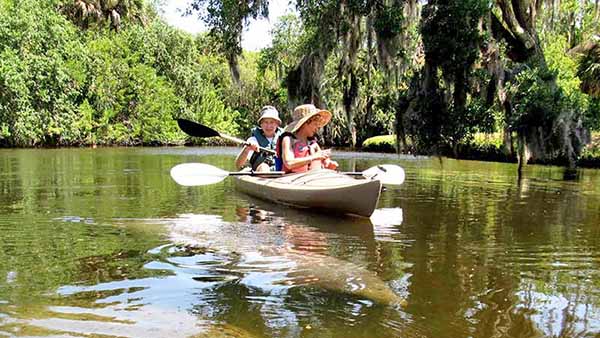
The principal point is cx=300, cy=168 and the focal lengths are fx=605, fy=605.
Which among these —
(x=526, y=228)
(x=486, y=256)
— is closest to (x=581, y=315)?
(x=486, y=256)

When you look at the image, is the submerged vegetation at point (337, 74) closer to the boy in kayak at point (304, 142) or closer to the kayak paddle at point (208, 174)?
the kayak paddle at point (208, 174)

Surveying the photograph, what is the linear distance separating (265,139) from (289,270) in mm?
5996

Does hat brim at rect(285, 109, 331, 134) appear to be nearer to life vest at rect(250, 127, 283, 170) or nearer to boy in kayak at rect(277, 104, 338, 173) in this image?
boy in kayak at rect(277, 104, 338, 173)

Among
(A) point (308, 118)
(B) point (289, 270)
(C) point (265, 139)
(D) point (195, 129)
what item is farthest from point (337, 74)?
(B) point (289, 270)

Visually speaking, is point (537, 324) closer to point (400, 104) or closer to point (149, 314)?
point (149, 314)

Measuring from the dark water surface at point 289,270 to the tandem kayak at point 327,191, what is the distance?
0.68 ft

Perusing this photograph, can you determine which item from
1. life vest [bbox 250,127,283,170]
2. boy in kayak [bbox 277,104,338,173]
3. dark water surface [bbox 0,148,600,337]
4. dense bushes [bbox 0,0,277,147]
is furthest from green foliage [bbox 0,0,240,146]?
boy in kayak [bbox 277,104,338,173]

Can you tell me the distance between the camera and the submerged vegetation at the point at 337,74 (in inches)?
518

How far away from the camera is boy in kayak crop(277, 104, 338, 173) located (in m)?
8.66

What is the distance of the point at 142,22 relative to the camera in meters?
43.7

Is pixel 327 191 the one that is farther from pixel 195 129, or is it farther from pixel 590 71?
pixel 590 71

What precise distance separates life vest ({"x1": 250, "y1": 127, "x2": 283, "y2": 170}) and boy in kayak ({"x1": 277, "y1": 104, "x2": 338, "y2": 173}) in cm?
166

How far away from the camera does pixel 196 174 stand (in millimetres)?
10539

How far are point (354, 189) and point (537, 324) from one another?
4.17 metres
